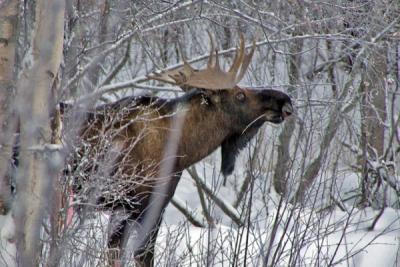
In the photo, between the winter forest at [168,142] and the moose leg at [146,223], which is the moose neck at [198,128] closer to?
the winter forest at [168,142]

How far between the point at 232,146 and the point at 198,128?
1.21 feet

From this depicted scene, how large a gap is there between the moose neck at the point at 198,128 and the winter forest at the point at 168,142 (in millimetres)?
11

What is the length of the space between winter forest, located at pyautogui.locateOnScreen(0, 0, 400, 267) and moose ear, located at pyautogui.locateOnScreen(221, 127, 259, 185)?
0.01 meters

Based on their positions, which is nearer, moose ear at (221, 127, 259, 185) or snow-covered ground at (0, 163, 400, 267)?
snow-covered ground at (0, 163, 400, 267)

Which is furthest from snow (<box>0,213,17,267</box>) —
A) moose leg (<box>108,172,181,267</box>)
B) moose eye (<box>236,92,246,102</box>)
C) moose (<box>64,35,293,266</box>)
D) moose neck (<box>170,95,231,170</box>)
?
moose eye (<box>236,92,246,102</box>)

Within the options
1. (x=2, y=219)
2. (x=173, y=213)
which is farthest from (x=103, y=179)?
(x=173, y=213)

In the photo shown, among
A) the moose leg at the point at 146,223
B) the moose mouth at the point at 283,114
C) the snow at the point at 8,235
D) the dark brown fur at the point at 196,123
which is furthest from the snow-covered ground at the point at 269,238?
the moose mouth at the point at 283,114

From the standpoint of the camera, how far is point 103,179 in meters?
4.05

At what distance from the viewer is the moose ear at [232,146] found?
279 inches

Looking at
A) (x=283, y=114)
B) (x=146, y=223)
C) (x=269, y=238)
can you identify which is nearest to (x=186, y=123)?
(x=283, y=114)

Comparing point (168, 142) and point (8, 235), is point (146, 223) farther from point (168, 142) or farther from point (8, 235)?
point (8, 235)

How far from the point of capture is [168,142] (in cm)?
677

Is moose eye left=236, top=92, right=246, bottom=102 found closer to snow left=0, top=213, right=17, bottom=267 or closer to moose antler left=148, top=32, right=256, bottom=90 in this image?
moose antler left=148, top=32, right=256, bottom=90

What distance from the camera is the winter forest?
12.5ft
